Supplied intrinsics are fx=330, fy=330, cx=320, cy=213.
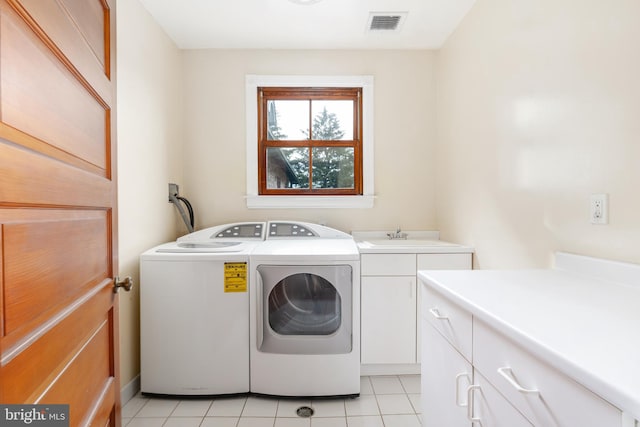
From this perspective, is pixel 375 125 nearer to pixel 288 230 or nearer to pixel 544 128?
pixel 288 230

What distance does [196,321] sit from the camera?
191cm

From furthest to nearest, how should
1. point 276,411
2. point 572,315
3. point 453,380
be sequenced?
point 276,411, point 453,380, point 572,315

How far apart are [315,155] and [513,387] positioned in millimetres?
2283

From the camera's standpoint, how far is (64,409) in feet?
2.40

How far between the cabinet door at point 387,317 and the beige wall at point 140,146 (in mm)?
1428

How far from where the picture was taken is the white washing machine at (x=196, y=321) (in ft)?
6.27

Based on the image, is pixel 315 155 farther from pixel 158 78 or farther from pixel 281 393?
pixel 281 393

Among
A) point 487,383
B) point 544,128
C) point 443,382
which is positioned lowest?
point 443,382

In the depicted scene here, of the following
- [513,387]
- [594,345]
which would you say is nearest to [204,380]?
[513,387]

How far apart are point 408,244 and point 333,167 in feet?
2.94

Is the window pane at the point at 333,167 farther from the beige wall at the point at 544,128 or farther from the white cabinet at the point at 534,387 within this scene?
the white cabinet at the point at 534,387

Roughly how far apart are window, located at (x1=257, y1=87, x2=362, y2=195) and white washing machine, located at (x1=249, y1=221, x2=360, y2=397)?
3.17 feet

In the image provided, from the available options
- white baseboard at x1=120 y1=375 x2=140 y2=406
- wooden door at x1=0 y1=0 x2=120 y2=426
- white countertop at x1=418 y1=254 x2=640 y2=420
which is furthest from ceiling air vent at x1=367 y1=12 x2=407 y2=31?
white baseboard at x1=120 y1=375 x2=140 y2=406

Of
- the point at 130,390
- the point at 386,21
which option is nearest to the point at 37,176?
the point at 130,390
